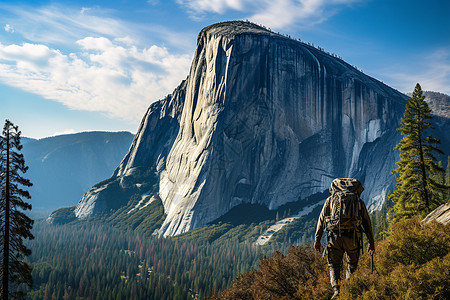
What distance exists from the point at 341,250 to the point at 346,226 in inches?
34.3

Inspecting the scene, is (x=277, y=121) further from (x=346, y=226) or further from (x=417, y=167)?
(x=346, y=226)

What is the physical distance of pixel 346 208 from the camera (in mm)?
10836

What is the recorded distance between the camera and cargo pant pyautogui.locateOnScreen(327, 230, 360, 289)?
35.4ft

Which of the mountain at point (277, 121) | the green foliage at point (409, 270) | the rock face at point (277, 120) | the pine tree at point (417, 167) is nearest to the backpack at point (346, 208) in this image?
the green foliage at point (409, 270)

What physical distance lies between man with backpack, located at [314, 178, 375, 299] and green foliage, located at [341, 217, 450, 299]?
74 cm

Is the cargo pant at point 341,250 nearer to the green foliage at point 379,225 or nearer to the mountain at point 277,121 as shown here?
the green foliage at point 379,225

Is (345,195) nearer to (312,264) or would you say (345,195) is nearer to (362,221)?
(362,221)

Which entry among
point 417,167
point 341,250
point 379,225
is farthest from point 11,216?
point 379,225

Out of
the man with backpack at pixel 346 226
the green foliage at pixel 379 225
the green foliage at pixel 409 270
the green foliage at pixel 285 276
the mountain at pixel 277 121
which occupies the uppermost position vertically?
the mountain at pixel 277 121

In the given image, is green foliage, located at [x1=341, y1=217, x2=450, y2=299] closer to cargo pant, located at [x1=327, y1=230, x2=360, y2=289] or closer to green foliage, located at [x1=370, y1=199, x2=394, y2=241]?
cargo pant, located at [x1=327, y1=230, x2=360, y2=289]

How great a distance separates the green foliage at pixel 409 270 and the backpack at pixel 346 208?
165cm

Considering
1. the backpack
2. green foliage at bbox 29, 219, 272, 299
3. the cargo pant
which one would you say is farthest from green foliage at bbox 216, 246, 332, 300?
green foliage at bbox 29, 219, 272, 299

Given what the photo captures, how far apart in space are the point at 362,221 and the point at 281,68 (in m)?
143

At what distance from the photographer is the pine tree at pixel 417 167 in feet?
92.5
